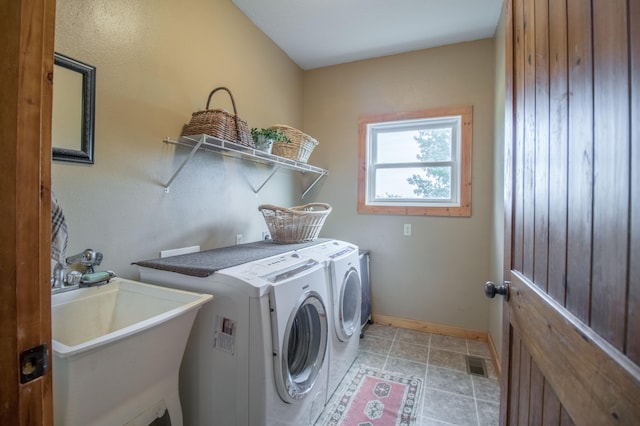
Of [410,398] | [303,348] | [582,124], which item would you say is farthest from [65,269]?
[410,398]

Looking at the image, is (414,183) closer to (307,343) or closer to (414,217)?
(414,217)

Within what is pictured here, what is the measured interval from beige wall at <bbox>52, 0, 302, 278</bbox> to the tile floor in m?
1.38

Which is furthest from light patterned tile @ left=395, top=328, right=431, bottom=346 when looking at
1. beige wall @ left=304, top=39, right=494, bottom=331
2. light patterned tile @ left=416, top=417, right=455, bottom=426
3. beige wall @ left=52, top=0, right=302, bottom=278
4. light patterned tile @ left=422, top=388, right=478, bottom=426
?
beige wall @ left=52, top=0, right=302, bottom=278

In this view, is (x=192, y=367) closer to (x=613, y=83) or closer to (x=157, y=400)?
(x=157, y=400)

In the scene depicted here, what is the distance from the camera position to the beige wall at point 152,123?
1.23 metres

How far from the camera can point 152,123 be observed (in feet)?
4.96

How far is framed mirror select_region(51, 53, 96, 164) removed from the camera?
1.13 m

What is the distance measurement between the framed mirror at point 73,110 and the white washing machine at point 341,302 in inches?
45.0

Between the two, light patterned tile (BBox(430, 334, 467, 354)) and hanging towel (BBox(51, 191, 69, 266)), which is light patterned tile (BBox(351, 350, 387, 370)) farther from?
hanging towel (BBox(51, 191, 69, 266))

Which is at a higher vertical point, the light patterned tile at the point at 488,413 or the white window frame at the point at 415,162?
the white window frame at the point at 415,162

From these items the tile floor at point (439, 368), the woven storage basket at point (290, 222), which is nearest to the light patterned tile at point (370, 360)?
the tile floor at point (439, 368)

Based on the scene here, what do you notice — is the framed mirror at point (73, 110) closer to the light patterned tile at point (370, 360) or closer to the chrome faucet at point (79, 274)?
the chrome faucet at point (79, 274)

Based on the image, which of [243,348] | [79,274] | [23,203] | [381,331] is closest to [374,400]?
[381,331]

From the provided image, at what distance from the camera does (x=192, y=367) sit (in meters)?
1.25
